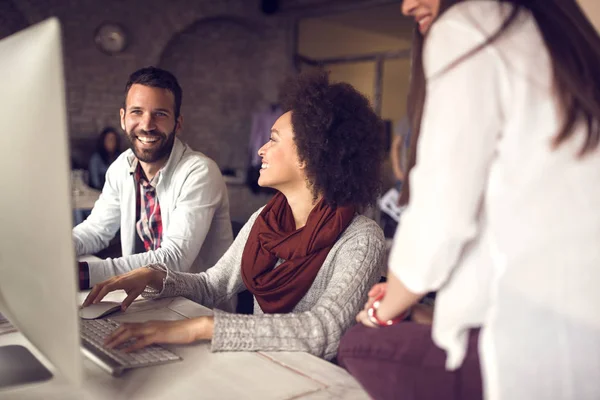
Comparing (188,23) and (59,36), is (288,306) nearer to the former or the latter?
(59,36)

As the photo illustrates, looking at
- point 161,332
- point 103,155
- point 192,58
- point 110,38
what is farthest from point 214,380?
point 192,58

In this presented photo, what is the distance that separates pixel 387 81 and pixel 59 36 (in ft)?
21.7

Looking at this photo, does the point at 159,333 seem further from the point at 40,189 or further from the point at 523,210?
the point at 523,210

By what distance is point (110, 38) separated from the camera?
617cm

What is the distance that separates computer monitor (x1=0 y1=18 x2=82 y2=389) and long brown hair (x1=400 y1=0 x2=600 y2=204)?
0.49 metres

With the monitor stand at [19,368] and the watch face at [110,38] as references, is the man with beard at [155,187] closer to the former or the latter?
the monitor stand at [19,368]

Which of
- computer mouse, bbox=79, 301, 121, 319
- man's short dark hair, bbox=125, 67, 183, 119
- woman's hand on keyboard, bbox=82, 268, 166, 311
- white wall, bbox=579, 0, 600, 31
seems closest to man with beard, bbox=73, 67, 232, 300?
man's short dark hair, bbox=125, 67, 183, 119

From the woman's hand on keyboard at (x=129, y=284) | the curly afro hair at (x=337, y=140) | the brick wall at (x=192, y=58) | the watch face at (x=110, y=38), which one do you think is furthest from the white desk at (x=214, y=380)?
the watch face at (x=110, y=38)

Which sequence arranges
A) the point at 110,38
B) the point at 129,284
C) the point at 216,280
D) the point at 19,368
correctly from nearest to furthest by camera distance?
the point at 19,368 → the point at 129,284 → the point at 216,280 → the point at 110,38

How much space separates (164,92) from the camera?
2146mm

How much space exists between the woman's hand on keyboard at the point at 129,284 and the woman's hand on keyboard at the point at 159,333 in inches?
11.3

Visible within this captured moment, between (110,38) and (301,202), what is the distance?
5.36m

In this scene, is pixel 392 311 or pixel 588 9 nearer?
pixel 392 311

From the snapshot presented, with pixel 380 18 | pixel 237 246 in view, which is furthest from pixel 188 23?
pixel 237 246
